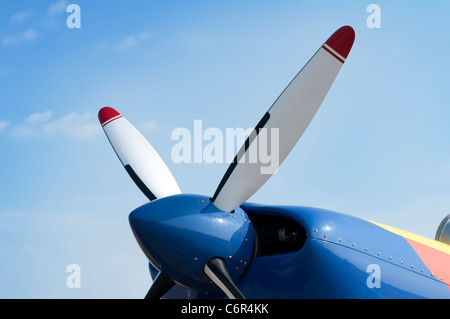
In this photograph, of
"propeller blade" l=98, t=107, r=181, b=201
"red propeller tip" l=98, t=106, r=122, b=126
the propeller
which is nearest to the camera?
the propeller

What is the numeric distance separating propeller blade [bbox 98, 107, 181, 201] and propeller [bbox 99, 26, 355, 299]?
176 centimetres

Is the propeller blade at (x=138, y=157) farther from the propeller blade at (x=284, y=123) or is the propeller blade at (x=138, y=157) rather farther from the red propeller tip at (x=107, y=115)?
the propeller blade at (x=284, y=123)

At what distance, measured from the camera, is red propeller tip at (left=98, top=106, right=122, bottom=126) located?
414 inches

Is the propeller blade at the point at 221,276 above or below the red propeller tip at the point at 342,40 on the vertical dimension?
below

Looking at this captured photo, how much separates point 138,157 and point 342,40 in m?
4.66

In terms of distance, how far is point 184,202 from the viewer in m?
7.57

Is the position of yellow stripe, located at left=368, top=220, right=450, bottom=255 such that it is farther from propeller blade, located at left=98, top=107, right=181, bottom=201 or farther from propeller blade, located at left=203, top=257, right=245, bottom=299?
propeller blade, located at left=98, top=107, right=181, bottom=201

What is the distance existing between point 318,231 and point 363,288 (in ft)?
3.69

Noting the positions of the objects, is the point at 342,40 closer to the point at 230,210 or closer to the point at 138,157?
the point at 230,210

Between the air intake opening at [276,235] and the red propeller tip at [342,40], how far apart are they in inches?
112

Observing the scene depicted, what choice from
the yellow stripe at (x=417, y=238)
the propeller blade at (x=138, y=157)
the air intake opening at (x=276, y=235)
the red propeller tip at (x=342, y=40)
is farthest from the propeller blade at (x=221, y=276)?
the red propeller tip at (x=342, y=40)

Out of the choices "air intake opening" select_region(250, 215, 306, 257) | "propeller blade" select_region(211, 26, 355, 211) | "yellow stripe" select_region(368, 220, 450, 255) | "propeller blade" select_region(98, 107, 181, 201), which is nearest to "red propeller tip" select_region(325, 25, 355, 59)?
A: "propeller blade" select_region(211, 26, 355, 211)

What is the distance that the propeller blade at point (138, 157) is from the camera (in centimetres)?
947
